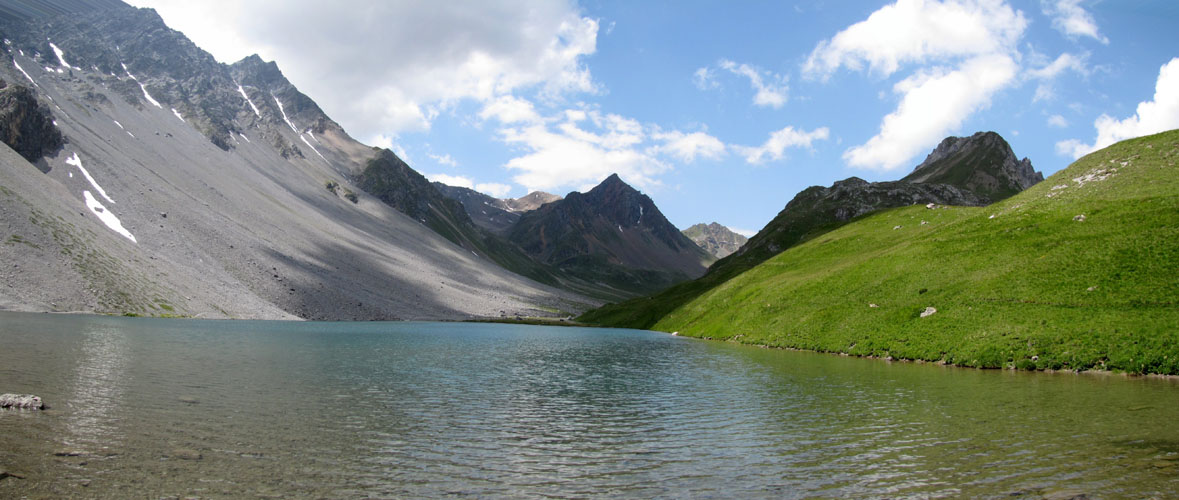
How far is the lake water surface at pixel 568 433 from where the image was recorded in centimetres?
1648

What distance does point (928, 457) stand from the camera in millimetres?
19812

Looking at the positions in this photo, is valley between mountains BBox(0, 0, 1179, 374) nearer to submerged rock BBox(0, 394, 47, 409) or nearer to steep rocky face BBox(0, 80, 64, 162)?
steep rocky face BBox(0, 80, 64, 162)

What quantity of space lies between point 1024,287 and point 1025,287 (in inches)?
3.8

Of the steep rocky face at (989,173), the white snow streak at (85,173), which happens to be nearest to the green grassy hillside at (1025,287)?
the steep rocky face at (989,173)

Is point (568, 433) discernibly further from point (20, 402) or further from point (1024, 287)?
point (1024, 287)

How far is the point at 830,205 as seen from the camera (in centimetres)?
16525

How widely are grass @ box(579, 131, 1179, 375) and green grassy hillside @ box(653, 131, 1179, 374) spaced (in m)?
0.14

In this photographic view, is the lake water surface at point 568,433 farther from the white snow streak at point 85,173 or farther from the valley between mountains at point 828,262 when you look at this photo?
the white snow streak at point 85,173

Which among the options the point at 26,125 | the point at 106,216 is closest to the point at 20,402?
the point at 106,216

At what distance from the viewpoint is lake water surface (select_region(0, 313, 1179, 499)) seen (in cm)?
1648

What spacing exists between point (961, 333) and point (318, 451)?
50.6m

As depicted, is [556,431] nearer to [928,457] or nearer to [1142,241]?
[928,457]

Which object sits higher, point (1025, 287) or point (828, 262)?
point (828, 262)

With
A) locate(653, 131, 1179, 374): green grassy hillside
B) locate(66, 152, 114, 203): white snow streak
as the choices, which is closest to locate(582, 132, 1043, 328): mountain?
locate(653, 131, 1179, 374): green grassy hillside
